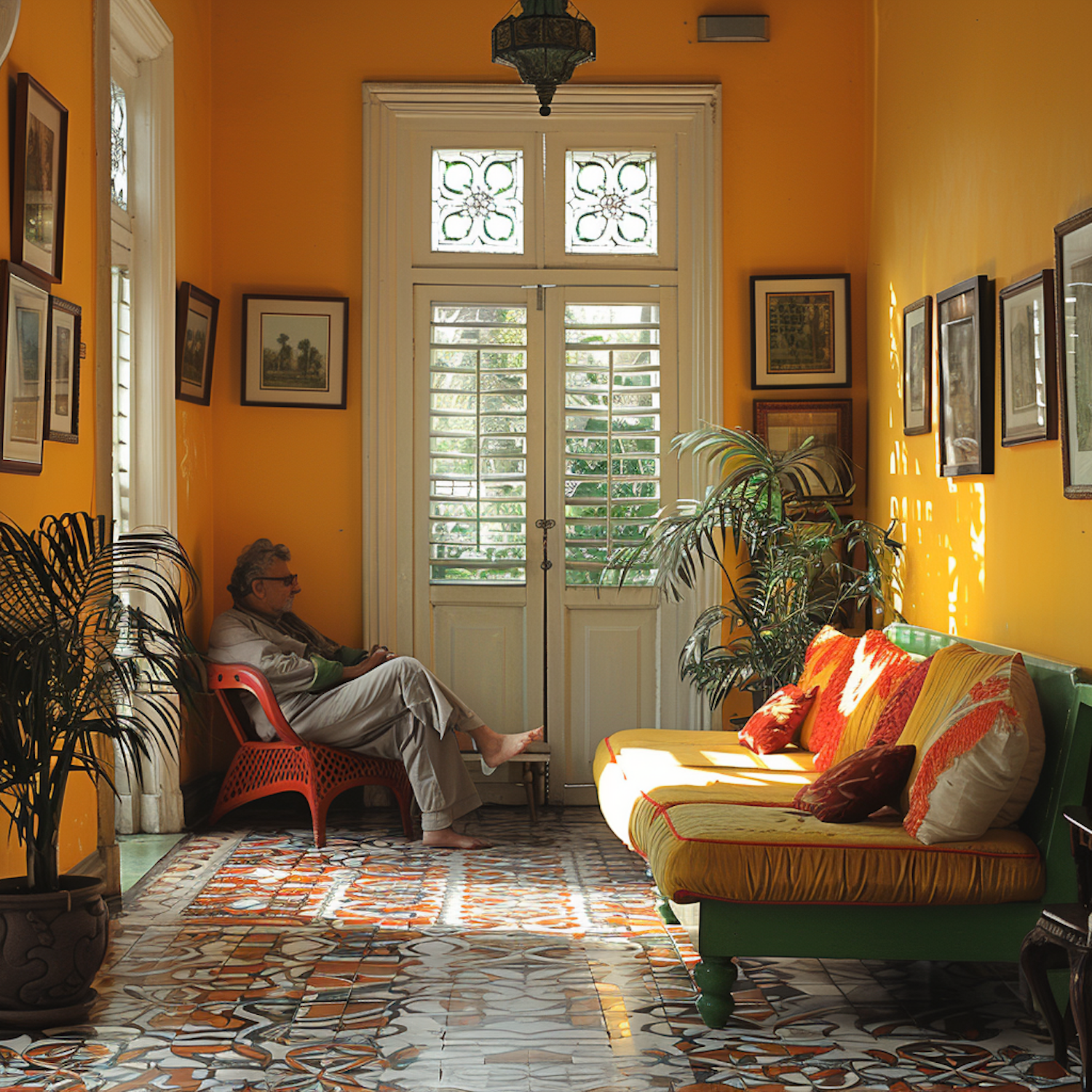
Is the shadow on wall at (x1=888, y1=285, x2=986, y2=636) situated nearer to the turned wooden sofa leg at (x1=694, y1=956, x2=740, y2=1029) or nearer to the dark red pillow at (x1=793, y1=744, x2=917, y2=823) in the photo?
the dark red pillow at (x1=793, y1=744, x2=917, y2=823)

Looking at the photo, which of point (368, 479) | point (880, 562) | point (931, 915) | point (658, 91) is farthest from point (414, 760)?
point (658, 91)

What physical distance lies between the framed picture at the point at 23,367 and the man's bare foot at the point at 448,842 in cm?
227

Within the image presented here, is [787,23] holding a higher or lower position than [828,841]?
higher

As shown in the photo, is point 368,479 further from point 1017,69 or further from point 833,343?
point 1017,69

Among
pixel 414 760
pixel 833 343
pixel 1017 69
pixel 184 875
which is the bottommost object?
pixel 184 875

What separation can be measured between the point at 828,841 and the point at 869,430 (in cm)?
319

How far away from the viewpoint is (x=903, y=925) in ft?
10.5

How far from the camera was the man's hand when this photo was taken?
5.46m

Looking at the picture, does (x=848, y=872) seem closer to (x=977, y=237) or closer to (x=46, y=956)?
(x=46, y=956)

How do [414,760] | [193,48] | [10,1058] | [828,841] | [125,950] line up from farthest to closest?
1. [193,48]
2. [414,760]
3. [125,950]
4. [828,841]
5. [10,1058]

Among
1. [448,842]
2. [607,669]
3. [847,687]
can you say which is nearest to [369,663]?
[448,842]

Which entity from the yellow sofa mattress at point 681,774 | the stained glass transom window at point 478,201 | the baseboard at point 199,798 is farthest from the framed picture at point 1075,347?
the baseboard at point 199,798

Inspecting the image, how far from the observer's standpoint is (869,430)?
598 cm

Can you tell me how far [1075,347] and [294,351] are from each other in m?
3.69
